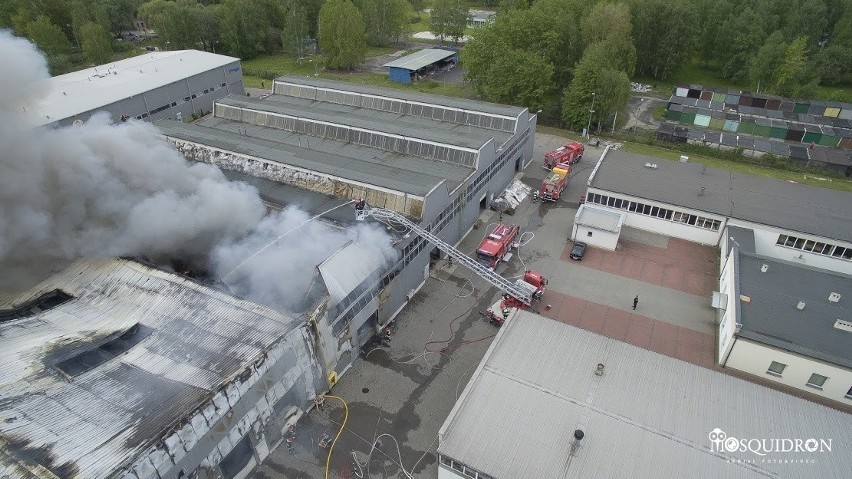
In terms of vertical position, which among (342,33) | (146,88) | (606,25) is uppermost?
(606,25)

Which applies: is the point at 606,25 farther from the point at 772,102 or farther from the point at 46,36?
the point at 46,36

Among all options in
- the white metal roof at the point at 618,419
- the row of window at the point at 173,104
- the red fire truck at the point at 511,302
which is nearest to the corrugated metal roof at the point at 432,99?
the row of window at the point at 173,104

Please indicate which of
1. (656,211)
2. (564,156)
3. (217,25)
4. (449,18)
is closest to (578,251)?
(656,211)

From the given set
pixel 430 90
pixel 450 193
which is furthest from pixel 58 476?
pixel 430 90

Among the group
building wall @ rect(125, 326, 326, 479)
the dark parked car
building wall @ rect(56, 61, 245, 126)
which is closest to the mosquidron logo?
the dark parked car

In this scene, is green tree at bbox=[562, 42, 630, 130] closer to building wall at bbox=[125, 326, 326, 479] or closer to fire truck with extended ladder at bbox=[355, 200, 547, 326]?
fire truck with extended ladder at bbox=[355, 200, 547, 326]

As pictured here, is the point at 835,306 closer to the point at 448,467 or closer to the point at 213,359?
the point at 448,467

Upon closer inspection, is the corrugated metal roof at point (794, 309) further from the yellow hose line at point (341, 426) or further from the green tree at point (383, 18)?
the green tree at point (383, 18)
